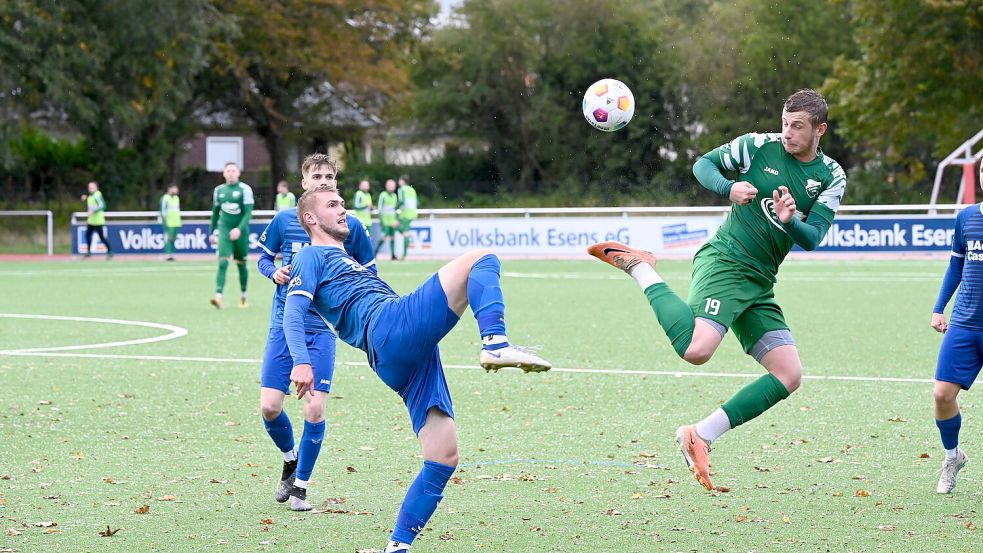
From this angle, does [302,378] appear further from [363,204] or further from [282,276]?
[363,204]

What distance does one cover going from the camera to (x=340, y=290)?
5801 mm

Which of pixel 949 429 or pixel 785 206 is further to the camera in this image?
pixel 949 429

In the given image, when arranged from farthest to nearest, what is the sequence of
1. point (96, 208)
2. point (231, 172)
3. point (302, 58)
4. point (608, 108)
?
1. point (302, 58)
2. point (96, 208)
3. point (231, 172)
4. point (608, 108)

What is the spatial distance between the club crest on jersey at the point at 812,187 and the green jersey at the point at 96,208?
29.6 m

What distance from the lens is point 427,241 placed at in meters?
34.8

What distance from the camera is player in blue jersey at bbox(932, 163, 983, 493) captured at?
704 centimetres

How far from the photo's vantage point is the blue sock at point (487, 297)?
16.8ft

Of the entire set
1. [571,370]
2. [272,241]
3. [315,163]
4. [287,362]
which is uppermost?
[315,163]

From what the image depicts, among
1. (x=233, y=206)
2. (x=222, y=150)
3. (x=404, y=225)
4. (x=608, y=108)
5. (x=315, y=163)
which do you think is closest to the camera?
(x=315, y=163)

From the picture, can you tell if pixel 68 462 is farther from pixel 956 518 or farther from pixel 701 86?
pixel 701 86

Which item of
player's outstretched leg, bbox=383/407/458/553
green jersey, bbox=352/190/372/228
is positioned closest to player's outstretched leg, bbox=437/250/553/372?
player's outstretched leg, bbox=383/407/458/553

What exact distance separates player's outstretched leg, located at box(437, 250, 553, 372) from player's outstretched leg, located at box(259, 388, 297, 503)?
2.03 metres

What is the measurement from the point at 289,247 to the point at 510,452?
2070 mm

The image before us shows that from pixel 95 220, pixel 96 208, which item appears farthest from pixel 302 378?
pixel 95 220
